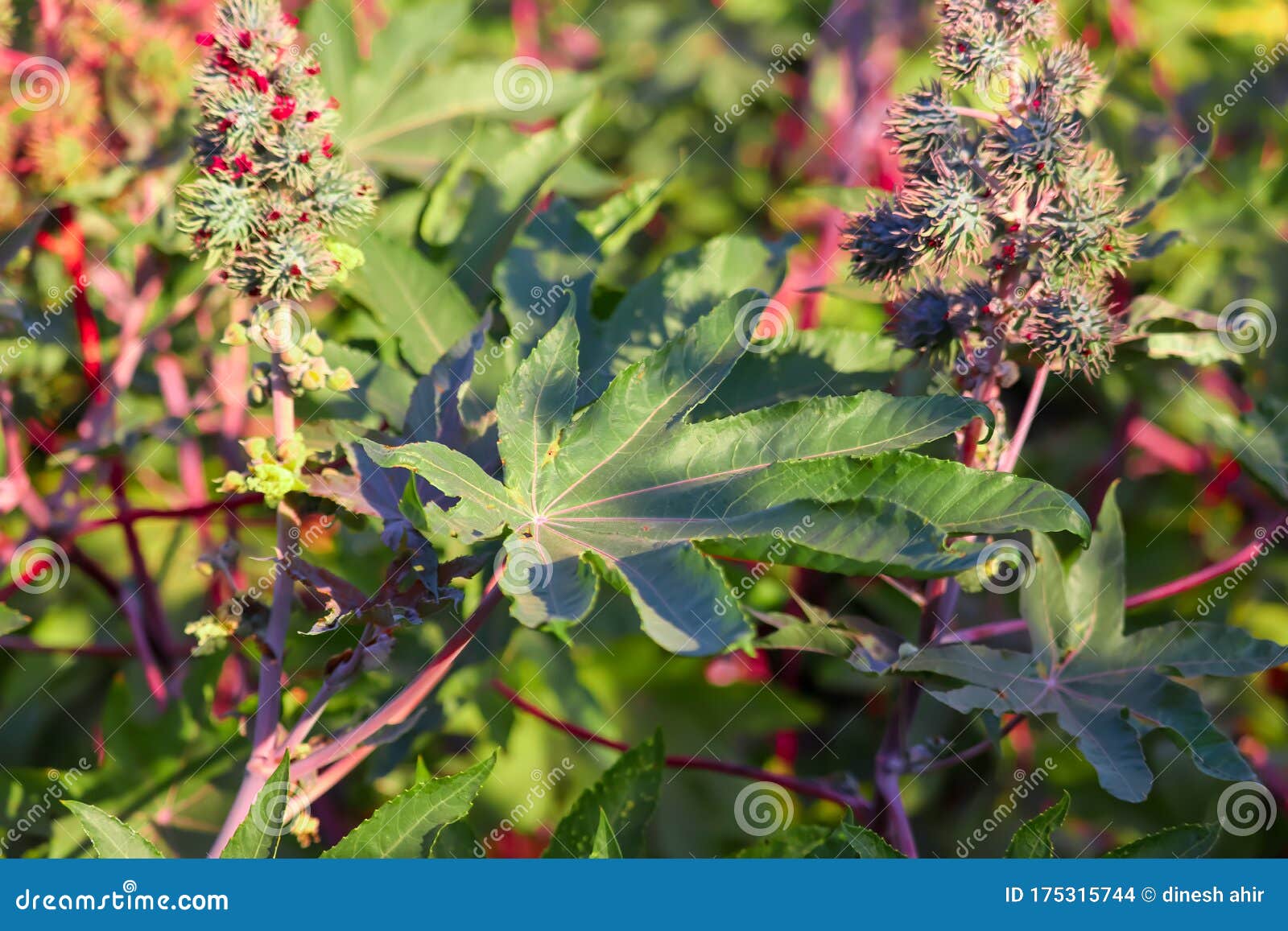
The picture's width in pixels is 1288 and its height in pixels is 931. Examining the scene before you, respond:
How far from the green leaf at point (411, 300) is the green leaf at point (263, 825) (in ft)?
2.55

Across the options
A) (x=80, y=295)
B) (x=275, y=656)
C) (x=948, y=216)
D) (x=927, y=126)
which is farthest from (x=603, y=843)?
(x=80, y=295)

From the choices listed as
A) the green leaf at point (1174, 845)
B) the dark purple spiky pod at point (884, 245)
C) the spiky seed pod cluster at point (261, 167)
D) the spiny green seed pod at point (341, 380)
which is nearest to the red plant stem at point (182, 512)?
the spiny green seed pod at point (341, 380)

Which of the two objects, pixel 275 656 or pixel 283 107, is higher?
pixel 283 107

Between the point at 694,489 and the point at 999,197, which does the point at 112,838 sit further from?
the point at 999,197

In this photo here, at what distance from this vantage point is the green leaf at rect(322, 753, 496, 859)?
4.94ft

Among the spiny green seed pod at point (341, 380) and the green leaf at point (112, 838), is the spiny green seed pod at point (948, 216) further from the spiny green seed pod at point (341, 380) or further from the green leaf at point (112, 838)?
the green leaf at point (112, 838)

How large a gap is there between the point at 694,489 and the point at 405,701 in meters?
0.53

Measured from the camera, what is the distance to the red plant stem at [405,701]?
5.02ft

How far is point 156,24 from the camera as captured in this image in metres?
2.45

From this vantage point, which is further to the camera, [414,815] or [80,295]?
[80,295]

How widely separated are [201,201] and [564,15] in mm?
2962

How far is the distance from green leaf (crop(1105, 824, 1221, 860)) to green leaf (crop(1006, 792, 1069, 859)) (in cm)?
12

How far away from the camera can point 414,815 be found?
4.97 ft

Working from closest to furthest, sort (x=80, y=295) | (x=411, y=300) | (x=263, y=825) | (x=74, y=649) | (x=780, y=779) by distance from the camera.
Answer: (x=263, y=825) → (x=780, y=779) → (x=411, y=300) → (x=74, y=649) → (x=80, y=295)
